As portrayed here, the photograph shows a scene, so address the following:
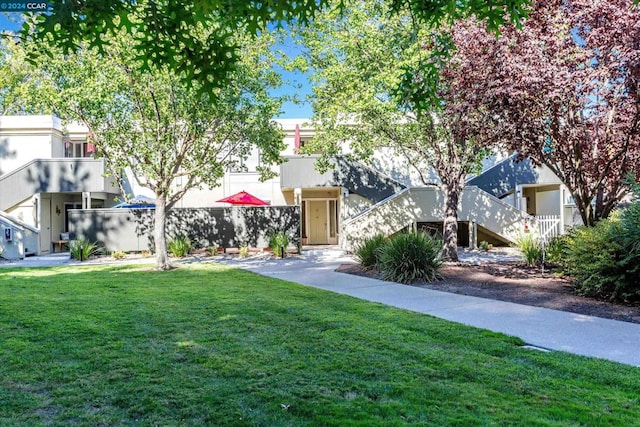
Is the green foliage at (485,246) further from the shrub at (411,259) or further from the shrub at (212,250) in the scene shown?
the shrub at (212,250)

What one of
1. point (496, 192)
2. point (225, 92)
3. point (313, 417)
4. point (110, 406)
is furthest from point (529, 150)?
point (496, 192)

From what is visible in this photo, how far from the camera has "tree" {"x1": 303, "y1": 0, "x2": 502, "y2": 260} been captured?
11711 mm

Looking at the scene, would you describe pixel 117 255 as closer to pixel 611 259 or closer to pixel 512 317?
pixel 512 317

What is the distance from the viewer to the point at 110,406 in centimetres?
362

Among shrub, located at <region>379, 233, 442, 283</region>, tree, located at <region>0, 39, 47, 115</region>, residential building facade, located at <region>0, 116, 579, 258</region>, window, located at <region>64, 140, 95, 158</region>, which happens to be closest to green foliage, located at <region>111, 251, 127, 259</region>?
residential building facade, located at <region>0, 116, 579, 258</region>

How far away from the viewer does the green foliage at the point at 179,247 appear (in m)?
18.6

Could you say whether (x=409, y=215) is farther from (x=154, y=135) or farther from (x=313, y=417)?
(x=313, y=417)

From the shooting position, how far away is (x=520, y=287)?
388 inches

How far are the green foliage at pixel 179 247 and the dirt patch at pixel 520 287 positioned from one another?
7.55 meters

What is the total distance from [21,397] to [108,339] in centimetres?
184

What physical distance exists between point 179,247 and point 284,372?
15103mm

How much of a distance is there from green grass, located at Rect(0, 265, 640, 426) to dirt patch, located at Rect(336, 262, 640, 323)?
2609mm

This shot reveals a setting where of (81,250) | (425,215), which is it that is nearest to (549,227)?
(425,215)

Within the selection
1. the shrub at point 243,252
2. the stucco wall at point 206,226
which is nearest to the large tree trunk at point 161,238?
the shrub at point 243,252
